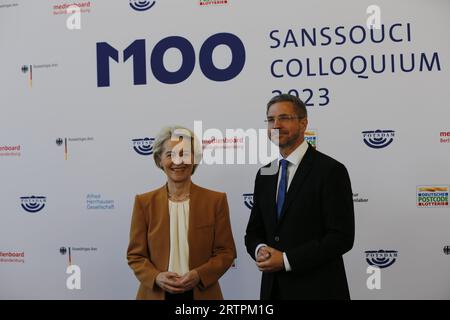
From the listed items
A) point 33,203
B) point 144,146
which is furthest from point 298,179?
point 33,203

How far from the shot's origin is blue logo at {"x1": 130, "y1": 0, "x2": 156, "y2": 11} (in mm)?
3477

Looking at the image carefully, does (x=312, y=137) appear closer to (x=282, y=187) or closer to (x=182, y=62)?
(x=282, y=187)

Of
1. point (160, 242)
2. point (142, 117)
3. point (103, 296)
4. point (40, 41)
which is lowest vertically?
point (103, 296)

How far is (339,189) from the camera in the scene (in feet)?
7.87

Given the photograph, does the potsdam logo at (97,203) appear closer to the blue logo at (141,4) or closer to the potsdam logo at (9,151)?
the potsdam logo at (9,151)

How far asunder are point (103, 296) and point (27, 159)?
1.14 meters

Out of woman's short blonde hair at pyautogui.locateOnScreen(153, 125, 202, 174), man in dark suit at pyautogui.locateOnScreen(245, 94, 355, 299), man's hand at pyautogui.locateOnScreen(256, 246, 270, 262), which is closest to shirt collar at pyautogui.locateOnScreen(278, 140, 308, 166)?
man in dark suit at pyautogui.locateOnScreen(245, 94, 355, 299)

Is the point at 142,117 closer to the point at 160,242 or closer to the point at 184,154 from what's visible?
the point at 184,154

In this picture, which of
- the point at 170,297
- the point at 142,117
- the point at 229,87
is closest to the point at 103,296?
the point at 170,297

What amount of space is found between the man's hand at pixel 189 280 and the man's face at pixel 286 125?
84 centimetres

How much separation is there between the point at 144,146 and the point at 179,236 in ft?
2.95

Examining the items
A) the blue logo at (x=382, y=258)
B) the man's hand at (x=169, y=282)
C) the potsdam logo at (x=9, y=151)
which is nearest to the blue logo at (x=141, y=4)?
the potsdam logo at (x=9, y=151)

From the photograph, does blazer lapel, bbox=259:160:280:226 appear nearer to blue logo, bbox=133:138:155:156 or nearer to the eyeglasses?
the eyeglasses

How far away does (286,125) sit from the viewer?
2.58 metres
